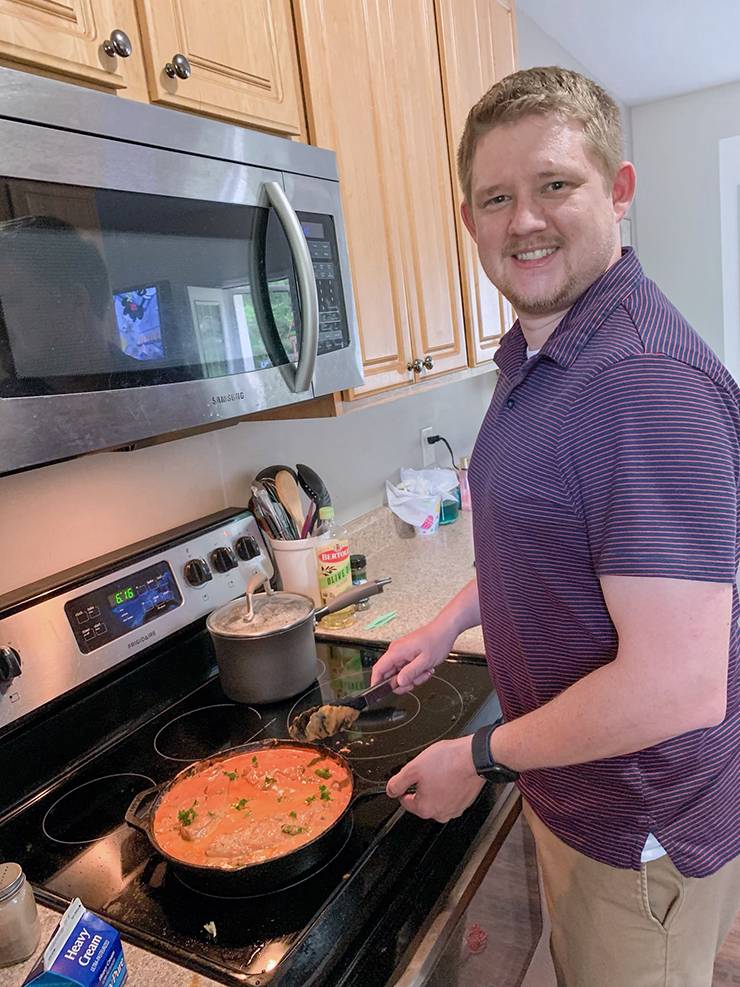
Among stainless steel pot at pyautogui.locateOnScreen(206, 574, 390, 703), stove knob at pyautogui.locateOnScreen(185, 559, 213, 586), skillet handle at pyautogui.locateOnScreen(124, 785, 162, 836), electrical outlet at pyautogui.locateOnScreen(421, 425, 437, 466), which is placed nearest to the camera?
skillet handle at pyautogui.locateOnScreen(124, 785, 162, 836)

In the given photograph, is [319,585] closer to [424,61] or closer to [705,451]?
[705,451]

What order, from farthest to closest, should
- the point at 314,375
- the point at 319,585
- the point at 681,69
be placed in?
the point at 681,69
the point at 319,585
the point at 314,375

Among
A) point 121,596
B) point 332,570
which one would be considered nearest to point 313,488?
point 332,570

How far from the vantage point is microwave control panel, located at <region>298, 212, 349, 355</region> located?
123 cm

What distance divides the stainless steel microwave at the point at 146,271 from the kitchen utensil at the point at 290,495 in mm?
363

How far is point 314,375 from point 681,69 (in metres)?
3.17

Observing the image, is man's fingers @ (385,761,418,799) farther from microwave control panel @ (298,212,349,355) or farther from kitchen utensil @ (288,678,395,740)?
microwave control panel @ (298,212,349,355)

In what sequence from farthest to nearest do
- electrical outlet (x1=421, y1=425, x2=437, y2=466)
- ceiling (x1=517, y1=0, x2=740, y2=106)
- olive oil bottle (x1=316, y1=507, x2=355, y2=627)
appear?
ceiling (x1=517, y1=0, x2=740, y2=106)
electrical outlet (x1=421, y1=425, x2=437, y2=466)
olive oil bottle (x1=316, y1=507, x2=355, y2=627)

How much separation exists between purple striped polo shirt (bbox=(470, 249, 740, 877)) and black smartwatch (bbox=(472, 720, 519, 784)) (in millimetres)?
105

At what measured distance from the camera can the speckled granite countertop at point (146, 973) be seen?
702mm

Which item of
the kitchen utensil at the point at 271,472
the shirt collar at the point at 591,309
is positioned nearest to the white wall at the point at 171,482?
the kitchen utensil at the point at 271,472

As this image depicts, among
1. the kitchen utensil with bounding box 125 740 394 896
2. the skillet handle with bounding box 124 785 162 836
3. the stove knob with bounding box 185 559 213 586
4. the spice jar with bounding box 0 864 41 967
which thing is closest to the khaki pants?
the kitchen utensil with bounding box 125 740 394 896

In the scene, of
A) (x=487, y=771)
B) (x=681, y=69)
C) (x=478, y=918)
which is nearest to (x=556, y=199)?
(x=487, y=771)

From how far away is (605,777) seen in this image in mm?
854
